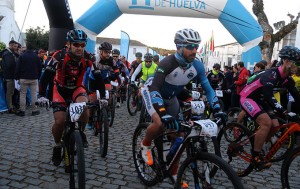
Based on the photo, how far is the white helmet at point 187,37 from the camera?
3461 mm

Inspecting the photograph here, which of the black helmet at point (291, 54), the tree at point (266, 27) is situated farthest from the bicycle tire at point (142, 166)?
the tree at point (266, 27)

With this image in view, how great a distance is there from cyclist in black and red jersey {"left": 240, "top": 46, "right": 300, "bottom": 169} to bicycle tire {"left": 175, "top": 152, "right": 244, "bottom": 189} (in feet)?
5.59

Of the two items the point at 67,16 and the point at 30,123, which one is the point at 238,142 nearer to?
the point at 30,123

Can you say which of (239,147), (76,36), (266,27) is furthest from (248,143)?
(266,27)

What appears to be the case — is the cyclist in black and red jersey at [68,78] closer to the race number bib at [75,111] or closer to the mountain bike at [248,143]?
the race number bib at [75,111]

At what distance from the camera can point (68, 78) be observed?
172 inches

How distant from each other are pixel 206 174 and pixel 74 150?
5.02ft

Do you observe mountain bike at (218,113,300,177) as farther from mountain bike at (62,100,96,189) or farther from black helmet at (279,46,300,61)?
mountain bike at (62,100,96,189)

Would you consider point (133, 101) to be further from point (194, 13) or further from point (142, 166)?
point (142, 166)

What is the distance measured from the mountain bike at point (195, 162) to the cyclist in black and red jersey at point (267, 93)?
1.48 meters

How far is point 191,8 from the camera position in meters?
13.6

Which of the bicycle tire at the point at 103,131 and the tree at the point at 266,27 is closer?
the bicycle tire at the point at 103,131

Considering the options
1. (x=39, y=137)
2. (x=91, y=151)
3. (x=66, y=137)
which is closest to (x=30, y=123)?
(x=39, y=137)

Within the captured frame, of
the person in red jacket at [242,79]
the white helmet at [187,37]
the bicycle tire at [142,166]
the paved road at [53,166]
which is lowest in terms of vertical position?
the paved road at [53,166]
